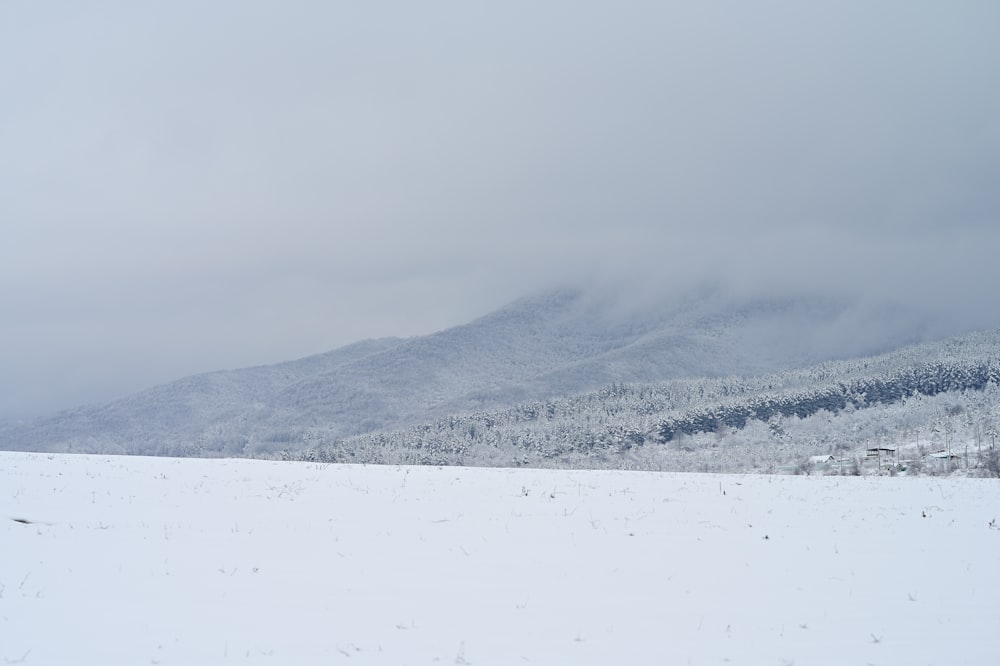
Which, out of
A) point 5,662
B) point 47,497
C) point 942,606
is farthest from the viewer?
point 47,497

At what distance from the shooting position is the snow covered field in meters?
9.11

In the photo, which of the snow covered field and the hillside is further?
the hillside

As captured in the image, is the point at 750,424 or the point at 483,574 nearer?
the point at 483,574

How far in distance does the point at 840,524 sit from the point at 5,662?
54.8 ft

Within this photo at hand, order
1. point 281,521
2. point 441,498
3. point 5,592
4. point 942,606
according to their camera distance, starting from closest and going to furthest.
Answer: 1. point 5,592
2. point 942,606
3. point 281,521
4. point 441,498

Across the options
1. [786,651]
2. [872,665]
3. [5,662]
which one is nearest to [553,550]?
[786,651]

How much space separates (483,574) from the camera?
12.2 meters

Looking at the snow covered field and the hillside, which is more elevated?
the snow covered field

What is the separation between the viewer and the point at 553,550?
14.0 meters

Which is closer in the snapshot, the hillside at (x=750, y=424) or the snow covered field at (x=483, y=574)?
the snow covered field at (x=483, y=574)

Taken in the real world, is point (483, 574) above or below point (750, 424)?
above

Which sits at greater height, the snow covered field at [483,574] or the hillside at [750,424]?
the snow covered field at [483,574]

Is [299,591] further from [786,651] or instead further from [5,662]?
[786,651]

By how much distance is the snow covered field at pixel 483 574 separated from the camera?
9109mm
